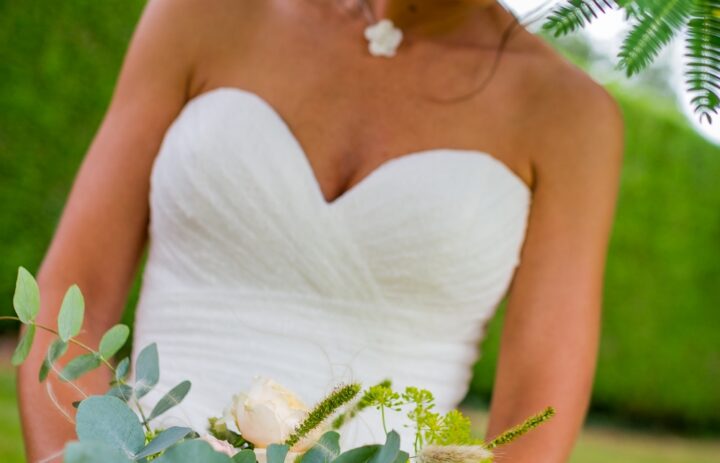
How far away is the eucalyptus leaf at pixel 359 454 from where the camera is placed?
82 centimetres

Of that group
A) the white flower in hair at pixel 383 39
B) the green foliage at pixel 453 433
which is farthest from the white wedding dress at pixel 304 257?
the green foliage at pixel 453 433

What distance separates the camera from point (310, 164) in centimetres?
191

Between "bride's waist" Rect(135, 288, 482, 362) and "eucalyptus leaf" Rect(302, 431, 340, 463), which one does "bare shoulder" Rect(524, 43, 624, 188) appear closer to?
"bride's waist" Rect(135, 288, 482, 362)

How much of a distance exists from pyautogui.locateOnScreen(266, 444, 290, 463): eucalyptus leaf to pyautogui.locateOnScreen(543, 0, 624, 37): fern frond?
563 mm

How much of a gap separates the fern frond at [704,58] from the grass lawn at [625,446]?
5.49 m

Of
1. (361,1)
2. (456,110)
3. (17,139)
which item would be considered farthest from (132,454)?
(17,139)

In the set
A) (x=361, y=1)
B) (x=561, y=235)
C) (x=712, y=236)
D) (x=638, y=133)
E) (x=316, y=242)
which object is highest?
(x=361, y=1)

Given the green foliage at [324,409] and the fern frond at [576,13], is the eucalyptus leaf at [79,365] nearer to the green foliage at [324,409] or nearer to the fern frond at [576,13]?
the green foliage at [324,409]

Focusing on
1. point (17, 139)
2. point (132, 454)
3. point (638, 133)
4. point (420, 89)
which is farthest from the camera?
point (638, 133)

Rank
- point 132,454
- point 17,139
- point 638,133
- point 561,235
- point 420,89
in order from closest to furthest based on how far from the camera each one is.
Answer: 1. point 132,454
2. point 561,235
3. point 420,89
4. point 17,139
5. point 638,133

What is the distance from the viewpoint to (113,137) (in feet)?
6.07

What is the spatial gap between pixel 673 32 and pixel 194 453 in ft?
2.07

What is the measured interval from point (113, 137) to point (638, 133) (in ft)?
22.6

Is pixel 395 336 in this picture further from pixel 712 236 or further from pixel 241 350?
pixel 712 236
